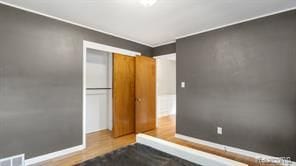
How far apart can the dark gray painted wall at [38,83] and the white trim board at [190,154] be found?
1762mm

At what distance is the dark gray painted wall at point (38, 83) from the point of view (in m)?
2.27

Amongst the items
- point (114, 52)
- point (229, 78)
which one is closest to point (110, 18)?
point (114, 52)

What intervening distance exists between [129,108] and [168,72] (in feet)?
9.56

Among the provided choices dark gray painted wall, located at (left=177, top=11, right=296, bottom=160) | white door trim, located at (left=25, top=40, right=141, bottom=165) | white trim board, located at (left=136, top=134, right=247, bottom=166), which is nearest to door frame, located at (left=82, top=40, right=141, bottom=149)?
white door trim, located at (left=25, top=40, right=141, bottom=165)

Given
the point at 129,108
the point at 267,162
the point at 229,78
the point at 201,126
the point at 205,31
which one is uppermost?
the point at 205,31

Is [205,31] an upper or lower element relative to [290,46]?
upper

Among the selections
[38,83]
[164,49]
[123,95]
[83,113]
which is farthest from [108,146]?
[164,49]

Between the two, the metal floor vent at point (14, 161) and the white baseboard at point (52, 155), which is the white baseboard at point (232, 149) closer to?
the white baseboard at point (52, 155)

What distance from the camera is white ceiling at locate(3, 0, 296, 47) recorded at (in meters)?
2.21

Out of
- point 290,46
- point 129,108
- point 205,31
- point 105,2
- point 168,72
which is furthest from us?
point 168,72

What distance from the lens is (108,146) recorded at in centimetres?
316

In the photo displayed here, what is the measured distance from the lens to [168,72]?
6.34m

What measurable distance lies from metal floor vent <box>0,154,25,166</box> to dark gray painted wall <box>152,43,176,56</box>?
11.9 ft

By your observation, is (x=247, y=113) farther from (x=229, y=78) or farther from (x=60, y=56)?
(x=60, y=56)
